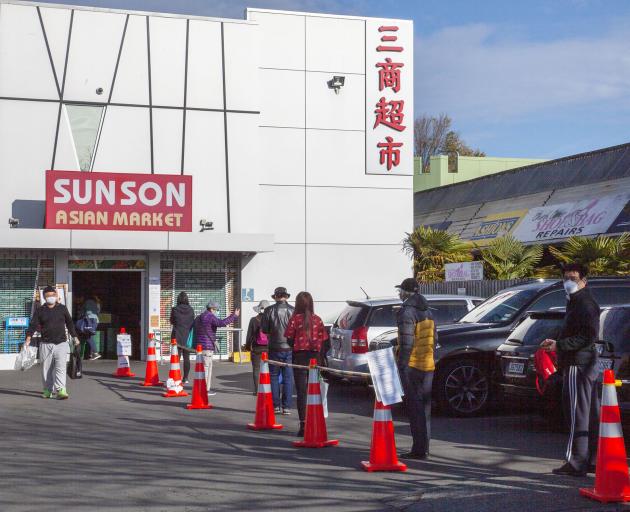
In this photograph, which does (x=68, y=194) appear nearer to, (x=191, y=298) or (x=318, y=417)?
(x=191, y=298)

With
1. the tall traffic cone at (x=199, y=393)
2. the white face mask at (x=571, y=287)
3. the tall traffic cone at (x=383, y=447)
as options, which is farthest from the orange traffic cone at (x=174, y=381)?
the white face mask at (x=571, y=287)

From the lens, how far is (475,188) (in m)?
43.8

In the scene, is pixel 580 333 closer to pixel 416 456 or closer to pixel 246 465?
Result: pixel 416 456

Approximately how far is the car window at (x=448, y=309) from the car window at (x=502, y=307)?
6.08ft

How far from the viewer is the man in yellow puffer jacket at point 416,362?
33.4ft

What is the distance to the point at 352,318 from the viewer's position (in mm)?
16047

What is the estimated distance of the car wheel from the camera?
14102 millimetres

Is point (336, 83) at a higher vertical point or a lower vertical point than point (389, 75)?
lower

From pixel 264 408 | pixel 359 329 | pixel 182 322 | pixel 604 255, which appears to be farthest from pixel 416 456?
pixel 604 255

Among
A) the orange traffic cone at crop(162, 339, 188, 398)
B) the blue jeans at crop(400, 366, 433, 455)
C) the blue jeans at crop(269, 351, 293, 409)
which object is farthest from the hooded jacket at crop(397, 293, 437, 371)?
the orange traffic cone at crop(162, 339, 188, 398)

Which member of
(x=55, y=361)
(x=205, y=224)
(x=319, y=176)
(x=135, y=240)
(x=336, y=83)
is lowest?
(x=55, y=361)

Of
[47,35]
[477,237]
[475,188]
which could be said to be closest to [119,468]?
[47,35]

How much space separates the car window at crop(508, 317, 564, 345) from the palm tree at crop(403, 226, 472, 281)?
613 inches

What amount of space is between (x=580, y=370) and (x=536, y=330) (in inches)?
129
